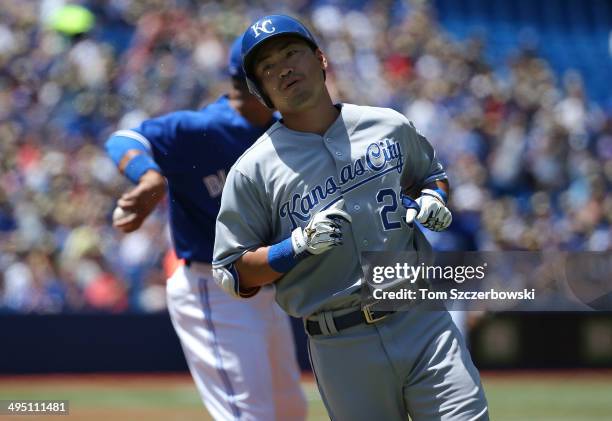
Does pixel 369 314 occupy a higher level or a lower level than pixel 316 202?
lower

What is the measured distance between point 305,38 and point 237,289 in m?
0.94

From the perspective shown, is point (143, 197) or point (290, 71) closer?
point (290, 71)

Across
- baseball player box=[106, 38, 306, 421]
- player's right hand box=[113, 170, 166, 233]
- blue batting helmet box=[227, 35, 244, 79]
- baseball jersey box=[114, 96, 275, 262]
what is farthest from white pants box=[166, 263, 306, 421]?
blue batting helmet box=[227, 35, 244, 79]

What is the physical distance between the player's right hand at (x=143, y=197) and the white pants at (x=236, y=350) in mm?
444

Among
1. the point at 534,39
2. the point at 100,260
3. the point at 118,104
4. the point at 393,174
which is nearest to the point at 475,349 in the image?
the point at 100,260

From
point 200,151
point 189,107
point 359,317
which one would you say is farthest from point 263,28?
point 189,107

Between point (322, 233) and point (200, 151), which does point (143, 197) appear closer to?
point (200, 151)

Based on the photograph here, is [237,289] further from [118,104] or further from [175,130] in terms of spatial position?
[118,104]

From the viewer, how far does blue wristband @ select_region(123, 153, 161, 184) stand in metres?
4.75

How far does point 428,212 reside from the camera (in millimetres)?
3729

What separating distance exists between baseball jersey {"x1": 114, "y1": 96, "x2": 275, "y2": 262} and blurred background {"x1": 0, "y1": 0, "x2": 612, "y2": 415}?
341 centimetres

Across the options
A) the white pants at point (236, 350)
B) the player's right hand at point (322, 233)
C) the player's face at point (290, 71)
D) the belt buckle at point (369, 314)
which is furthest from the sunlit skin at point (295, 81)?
the white pants at point (236, 350)

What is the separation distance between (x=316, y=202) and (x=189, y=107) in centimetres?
868

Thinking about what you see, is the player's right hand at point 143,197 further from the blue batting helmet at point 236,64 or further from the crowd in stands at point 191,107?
the crowd in stands at point 191,107
